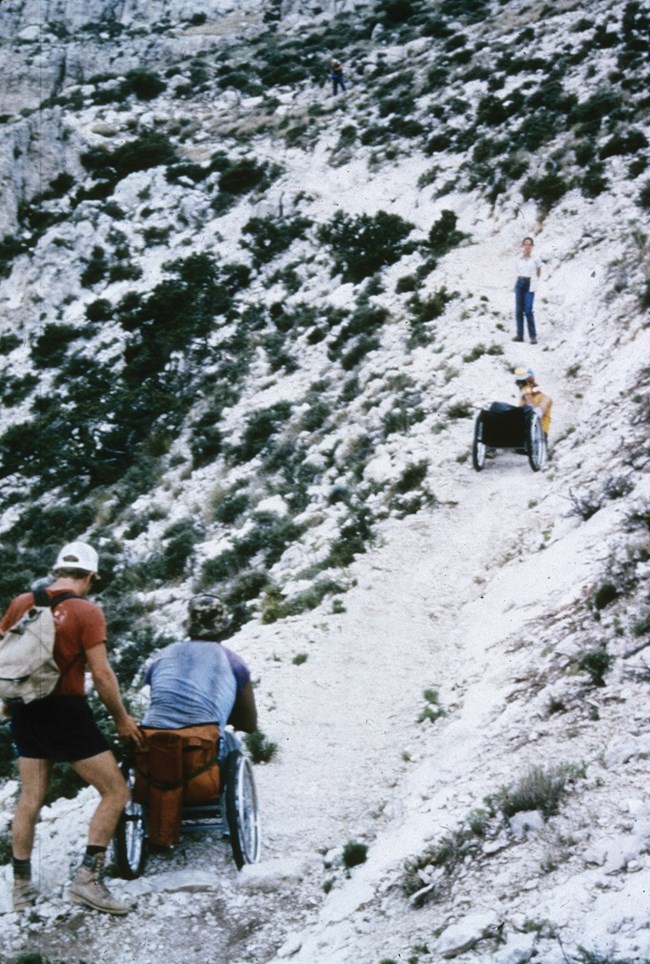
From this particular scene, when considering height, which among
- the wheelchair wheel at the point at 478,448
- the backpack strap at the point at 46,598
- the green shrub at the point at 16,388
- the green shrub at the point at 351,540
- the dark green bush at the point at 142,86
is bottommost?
the green shrub at the point at 16,388

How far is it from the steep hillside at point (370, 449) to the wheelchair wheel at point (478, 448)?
0.97 feet

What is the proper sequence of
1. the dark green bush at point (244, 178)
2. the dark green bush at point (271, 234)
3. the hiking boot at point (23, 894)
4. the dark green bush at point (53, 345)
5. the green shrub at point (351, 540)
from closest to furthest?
the hiking boot at point (23, 894)
the green shrub at point (351, 540)
the dark green bush at point (53, 345)
the dark green bush at point (271, 234)
the dark green bush at point (244, 178)

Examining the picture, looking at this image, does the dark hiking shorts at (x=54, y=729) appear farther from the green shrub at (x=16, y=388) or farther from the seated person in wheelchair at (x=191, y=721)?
the green shrub at (x=16, y=388)

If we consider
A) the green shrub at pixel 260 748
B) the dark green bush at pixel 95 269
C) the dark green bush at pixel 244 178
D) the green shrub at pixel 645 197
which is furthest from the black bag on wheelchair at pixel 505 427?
the dark green bush at pixel 244 178

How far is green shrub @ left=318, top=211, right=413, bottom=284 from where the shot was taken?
22188 millimetres

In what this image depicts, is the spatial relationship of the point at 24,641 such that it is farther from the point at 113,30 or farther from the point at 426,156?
the point at 113,30

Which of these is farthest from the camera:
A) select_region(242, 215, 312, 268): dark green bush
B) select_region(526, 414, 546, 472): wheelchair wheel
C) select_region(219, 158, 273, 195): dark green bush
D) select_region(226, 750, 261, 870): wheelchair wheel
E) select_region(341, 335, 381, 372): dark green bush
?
select_region(219, 158, 273, 195): dark green bush

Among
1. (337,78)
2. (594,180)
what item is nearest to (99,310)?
(594,180)

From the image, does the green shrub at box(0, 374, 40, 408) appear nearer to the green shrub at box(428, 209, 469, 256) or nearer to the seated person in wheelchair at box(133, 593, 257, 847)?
the green shrub at box(428, 209, 469, 256)

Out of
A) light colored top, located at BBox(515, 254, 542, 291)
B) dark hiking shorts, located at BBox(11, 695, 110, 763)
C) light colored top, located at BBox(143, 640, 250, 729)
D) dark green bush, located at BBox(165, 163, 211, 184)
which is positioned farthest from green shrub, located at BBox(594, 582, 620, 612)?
dark green bush, located at BBox(165, 163, 211, 184)

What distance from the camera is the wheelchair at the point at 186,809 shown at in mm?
5590

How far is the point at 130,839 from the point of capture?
5.72 metres

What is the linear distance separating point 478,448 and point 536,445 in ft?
2.93

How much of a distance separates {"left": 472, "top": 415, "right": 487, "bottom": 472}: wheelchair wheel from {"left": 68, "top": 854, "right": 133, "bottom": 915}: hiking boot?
8.31 metres
